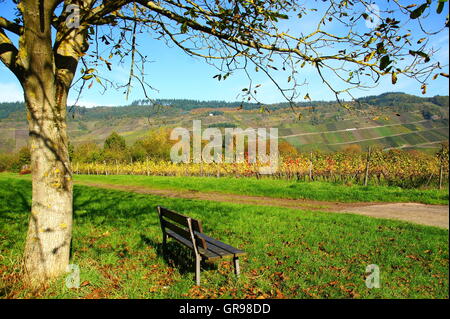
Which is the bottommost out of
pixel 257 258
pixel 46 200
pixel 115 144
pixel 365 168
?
pixel 257 258

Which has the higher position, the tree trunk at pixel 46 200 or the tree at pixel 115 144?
the tree at pixel 115 144

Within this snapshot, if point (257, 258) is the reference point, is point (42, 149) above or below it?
above

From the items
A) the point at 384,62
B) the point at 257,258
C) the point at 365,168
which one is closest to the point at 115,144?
the point at 365,168

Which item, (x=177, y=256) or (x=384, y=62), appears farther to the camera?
(x=177, y=256)

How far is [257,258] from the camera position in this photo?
5508 mm

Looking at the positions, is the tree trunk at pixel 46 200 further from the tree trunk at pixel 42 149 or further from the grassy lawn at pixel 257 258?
the grassy lawn at pixel 257 258

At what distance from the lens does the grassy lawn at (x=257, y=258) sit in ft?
13.6

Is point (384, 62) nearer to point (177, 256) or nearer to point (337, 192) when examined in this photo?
point (177, 256)

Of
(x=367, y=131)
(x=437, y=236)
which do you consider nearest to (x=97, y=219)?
(x=437, y=236)

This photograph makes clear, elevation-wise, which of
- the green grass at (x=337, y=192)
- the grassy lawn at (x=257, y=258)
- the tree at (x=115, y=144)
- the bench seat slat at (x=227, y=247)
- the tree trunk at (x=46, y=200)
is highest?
the tree at (x=115, y=144)

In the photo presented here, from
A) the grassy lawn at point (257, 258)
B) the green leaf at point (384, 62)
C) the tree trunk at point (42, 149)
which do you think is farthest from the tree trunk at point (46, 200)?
the green leaf at point (384, 62)

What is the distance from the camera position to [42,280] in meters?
3.90

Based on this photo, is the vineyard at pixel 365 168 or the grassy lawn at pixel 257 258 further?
the vineyard at pixel 365 168
